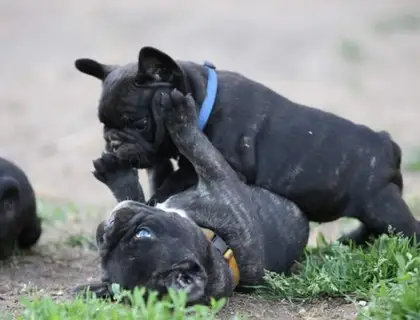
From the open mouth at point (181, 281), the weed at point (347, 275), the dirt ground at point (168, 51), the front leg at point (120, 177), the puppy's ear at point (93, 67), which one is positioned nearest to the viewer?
the open mouth at point (181, 281)

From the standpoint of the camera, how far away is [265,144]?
6188mm

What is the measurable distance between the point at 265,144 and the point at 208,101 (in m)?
0.43

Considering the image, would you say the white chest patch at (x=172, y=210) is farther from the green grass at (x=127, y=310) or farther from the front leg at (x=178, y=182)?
the green grass at (x=127, y=310)

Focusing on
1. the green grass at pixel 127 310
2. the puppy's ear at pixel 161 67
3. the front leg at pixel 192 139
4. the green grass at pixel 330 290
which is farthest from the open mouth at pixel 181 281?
the puppy's ear at pixel 161 67

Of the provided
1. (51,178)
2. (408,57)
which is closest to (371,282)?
(51,178)

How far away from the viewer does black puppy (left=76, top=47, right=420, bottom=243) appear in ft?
19.9

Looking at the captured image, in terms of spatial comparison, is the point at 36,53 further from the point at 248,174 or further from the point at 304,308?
the point at 304,308

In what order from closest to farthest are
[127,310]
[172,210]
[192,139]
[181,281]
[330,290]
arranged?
1. [127,310]
2. [181,281]
3. [330,290]
4. [172,210]
5. [192,139]

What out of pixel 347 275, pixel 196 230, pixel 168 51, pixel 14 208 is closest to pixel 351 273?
pixel 347 275

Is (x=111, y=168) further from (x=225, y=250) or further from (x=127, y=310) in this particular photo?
(x=127, y=310)

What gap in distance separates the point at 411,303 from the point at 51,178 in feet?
19.8

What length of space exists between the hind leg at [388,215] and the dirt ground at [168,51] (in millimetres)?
1501

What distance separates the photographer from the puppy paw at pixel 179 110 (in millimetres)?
5898

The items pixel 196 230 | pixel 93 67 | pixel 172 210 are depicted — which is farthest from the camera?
pixel 93 67
